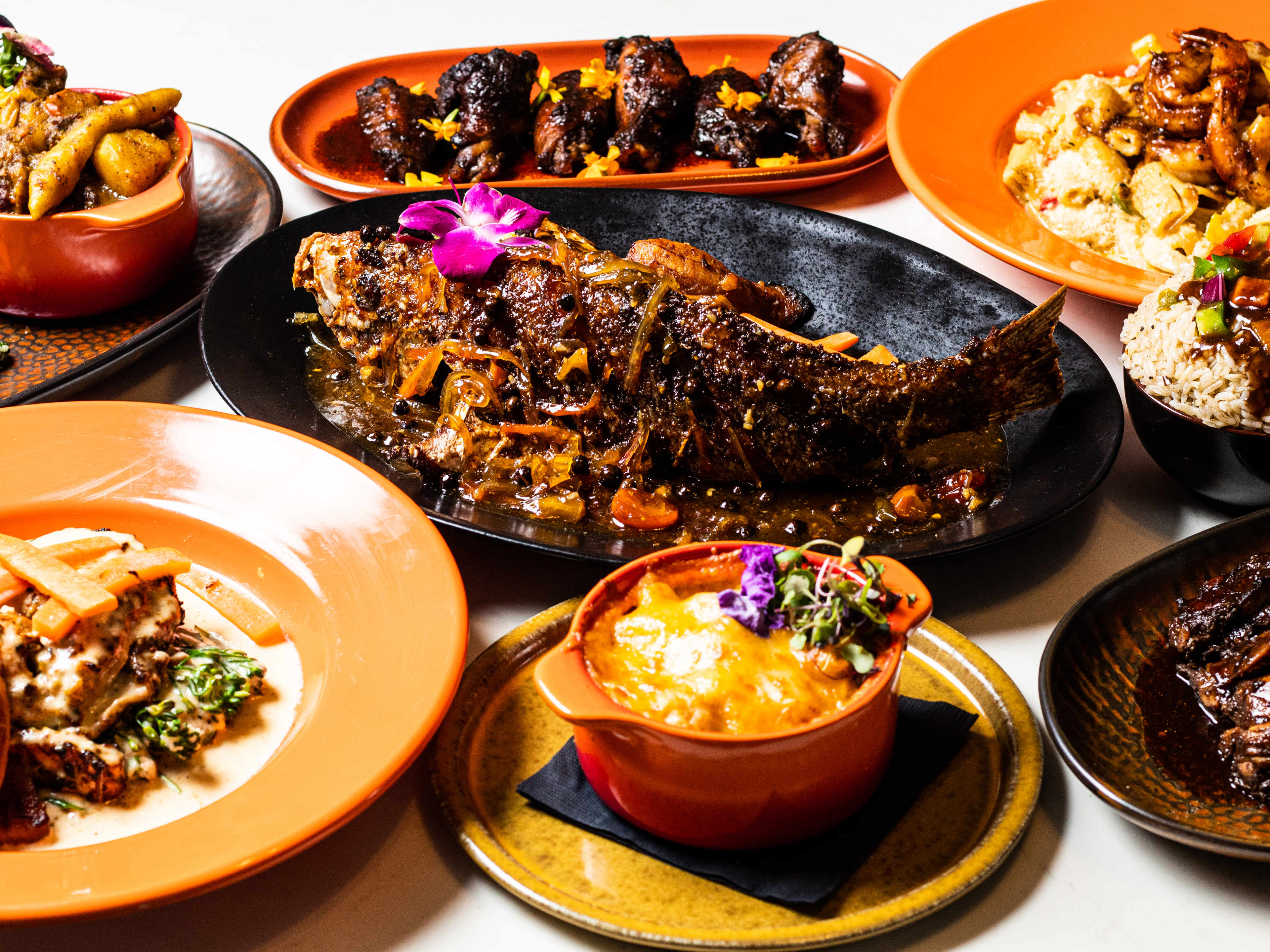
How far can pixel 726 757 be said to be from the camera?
5.60 ft

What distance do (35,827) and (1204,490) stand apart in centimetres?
250

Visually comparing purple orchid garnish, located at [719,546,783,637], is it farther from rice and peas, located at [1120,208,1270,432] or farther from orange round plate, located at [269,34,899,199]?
orange round plate, located at [269,34,899,199]

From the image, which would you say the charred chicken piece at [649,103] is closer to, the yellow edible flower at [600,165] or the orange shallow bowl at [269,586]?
the yellow edible flower at [600,165]

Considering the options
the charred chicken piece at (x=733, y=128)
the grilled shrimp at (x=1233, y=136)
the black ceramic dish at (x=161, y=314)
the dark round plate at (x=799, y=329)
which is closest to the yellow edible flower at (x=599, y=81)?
the charred chicken piece at (x=733, y=128)

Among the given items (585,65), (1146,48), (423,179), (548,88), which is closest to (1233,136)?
(1146,48)

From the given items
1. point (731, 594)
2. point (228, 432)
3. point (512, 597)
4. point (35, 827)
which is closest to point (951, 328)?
point (512, 597)

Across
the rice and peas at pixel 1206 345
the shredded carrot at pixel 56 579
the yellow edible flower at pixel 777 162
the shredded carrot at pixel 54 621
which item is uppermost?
the rice and peas at pixel 1206 345

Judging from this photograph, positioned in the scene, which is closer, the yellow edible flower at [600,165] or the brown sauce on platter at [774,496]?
the brown sauce on platter at [774,496]

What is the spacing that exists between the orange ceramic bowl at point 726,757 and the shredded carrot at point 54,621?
0.79 metres

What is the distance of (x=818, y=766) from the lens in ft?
5.80

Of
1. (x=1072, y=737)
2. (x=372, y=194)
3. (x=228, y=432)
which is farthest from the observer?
(x=372, y=194)

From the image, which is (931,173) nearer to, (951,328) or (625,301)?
(951,328)

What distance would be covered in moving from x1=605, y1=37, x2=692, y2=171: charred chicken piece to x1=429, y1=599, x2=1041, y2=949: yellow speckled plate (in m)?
2.45

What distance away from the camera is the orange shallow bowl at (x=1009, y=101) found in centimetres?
333
